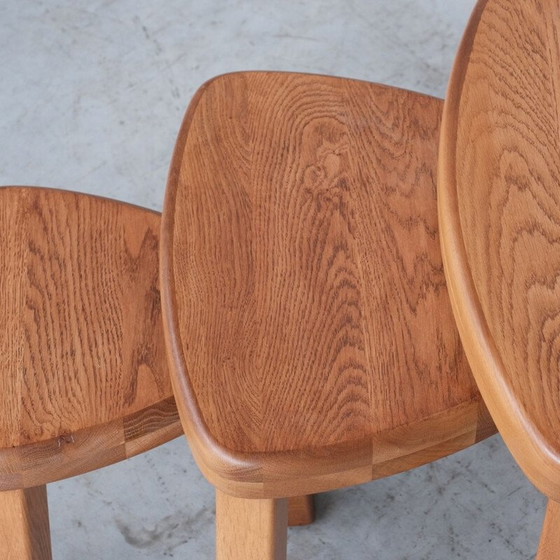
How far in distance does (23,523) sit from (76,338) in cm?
23

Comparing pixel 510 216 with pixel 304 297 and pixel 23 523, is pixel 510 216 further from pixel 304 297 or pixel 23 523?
pixel 23 523

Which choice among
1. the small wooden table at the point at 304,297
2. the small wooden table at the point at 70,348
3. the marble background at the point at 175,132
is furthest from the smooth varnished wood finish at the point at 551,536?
the marble background at the point at 175,132

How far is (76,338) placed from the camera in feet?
3.60

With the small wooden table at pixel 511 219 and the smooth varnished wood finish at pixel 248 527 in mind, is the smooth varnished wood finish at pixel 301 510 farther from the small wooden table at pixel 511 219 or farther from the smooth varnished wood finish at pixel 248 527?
the small wooden table at pixel 511 219

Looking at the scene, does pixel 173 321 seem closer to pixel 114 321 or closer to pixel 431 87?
pixel 114 321

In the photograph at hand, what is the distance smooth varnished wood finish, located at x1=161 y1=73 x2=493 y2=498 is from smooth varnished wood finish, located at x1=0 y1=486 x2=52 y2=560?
0.33 m

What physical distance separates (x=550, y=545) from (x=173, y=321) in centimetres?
43

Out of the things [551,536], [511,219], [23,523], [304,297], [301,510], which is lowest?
[301,510]

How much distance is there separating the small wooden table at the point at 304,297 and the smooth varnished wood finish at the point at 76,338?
0.12 meters

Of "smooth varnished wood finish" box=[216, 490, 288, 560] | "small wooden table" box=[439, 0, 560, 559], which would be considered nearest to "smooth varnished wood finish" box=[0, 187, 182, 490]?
"smooth varnished wood finish" box=[216, 490, 288, 560]

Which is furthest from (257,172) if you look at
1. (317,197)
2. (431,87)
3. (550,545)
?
(431,87)

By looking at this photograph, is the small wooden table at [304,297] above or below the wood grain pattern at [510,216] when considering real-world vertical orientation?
below

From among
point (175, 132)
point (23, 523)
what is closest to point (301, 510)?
point (23, 523)

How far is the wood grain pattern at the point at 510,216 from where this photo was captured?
75 cm
